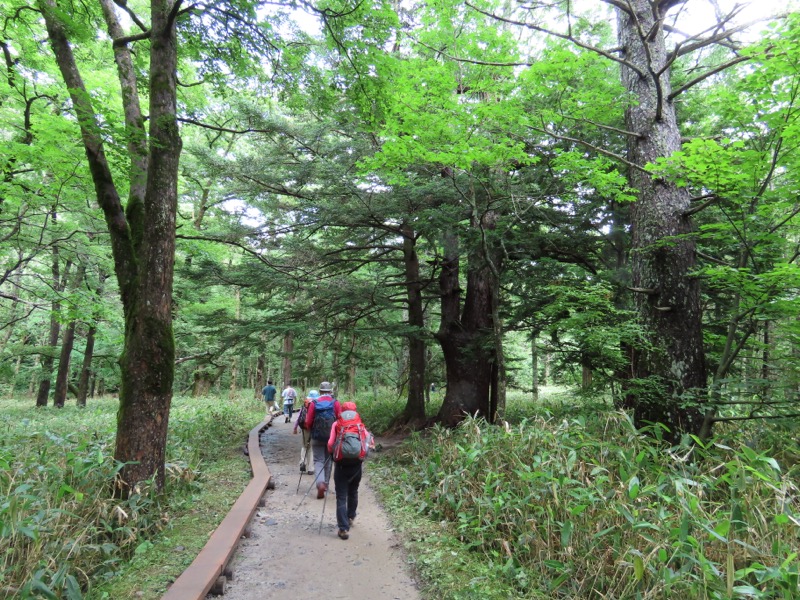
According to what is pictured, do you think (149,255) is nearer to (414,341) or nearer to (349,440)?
(349,440)

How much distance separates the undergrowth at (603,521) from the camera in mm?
3109

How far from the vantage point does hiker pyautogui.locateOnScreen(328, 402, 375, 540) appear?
Answer: 17.2ft

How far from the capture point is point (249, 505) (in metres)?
5.63

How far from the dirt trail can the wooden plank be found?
23 cm

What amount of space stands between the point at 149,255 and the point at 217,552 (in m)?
3.65

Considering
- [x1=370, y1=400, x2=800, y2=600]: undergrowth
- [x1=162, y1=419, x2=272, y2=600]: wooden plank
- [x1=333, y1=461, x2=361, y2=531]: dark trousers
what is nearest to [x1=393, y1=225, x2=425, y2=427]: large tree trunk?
[x1=370, y1=400, x2=800, y2=600]: undergrowth

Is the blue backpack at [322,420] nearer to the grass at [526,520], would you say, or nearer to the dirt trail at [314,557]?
the dirt trail at [314,557]

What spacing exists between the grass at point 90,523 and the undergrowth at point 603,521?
2.54 m

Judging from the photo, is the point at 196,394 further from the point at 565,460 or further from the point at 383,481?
the point at 565,460

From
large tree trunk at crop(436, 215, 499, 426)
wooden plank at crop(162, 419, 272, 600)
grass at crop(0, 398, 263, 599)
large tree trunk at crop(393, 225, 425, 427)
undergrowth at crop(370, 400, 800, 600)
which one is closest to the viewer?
undergrowth at crop(370, 400, 800, 600)

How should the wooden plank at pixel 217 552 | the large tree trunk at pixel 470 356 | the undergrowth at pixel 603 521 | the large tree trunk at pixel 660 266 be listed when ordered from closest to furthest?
the undergrowth at pixel 603 521
the wooden plank at pixel 217 552
the large tree trunk at pixel 660 266
the large tree trunk at pixel 470 356

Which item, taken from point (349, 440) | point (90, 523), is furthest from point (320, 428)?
point (90, 523)

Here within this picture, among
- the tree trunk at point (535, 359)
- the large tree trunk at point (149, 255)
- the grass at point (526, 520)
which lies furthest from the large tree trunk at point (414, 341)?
the large tree trunk at point (149, 255)

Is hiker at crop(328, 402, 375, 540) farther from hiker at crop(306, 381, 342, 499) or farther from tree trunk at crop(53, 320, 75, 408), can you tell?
tree trunk at crop(53, 320, 75, 408)
